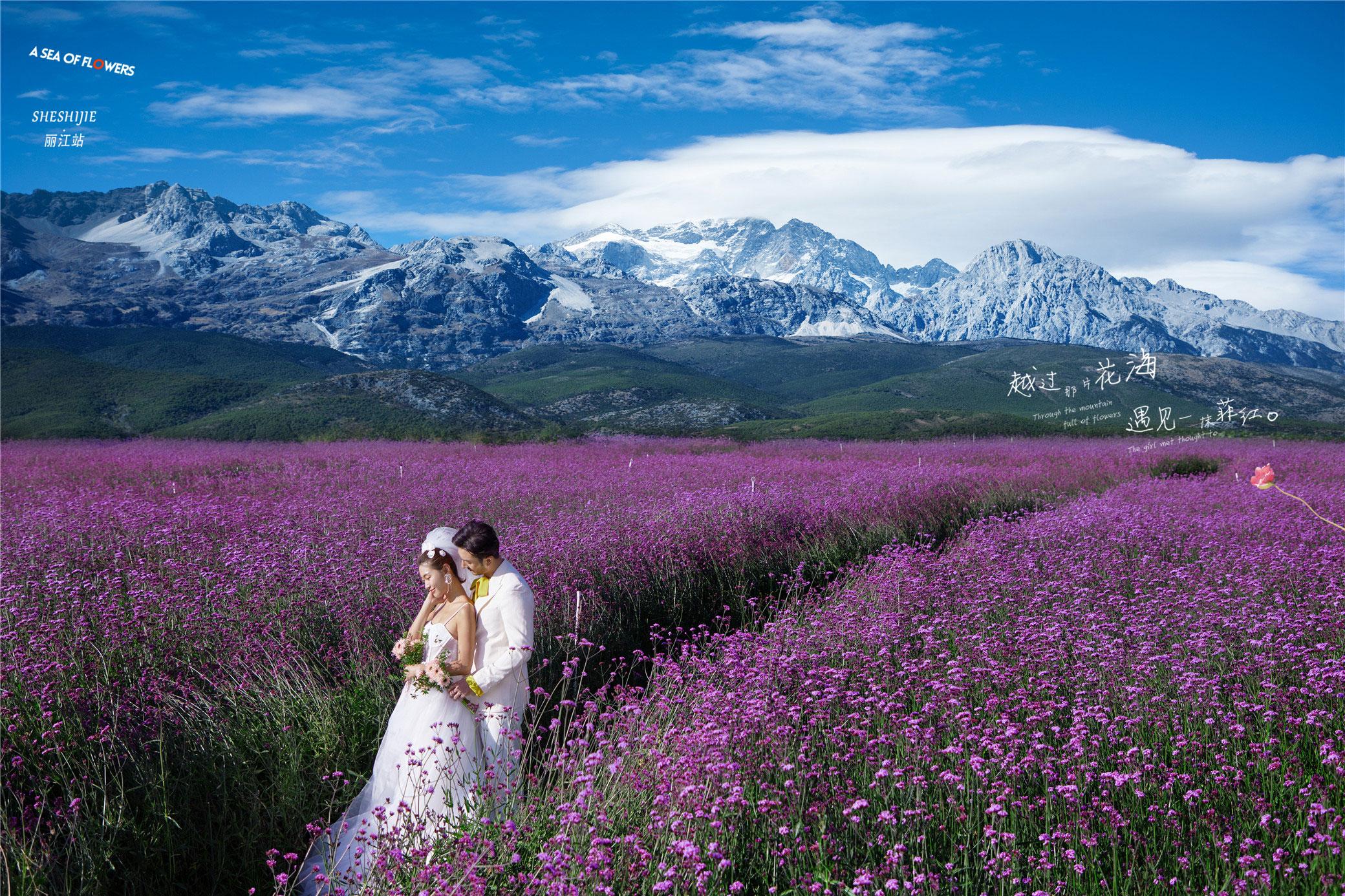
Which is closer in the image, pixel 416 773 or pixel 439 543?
pixel 416 773

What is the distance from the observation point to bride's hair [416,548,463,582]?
4.91m

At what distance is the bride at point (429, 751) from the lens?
4.31 metres

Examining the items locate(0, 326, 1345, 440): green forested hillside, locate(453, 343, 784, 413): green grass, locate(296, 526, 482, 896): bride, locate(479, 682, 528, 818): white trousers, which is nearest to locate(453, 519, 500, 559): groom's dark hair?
locate(296, 526, 482, 896): bride

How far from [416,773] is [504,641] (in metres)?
0.76

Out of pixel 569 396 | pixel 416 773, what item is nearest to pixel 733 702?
pixel 416 773

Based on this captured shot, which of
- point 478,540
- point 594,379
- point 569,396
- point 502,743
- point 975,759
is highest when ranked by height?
point 594,379

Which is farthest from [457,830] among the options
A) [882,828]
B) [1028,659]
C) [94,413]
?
[94,413]

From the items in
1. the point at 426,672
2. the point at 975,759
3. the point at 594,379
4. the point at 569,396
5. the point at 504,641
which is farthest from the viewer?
the point at 594,379

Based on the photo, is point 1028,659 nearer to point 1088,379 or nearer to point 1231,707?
point 1231,707

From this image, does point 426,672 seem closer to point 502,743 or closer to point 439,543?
point 502,743

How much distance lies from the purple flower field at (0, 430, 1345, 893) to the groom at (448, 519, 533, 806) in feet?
1.10

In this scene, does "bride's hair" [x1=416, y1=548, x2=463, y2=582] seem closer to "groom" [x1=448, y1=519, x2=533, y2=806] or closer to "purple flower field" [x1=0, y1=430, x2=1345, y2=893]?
"groom" [x1=448, y1=519, x2=533, y2=806]

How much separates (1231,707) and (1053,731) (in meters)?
1.26

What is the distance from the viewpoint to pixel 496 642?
484 cm
